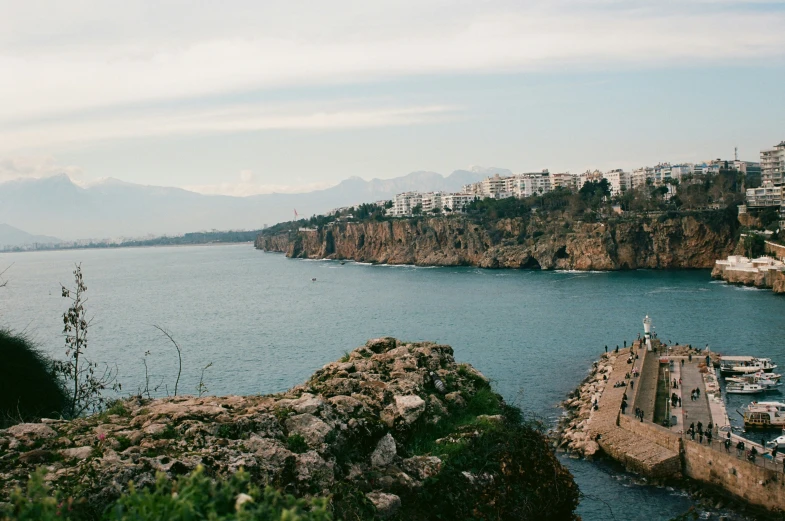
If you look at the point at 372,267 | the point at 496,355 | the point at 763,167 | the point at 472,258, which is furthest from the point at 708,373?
the point at 763,167

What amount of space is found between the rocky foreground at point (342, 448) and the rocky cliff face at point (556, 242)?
89538mm

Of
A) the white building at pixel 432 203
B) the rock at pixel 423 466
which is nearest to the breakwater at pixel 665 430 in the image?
the rock at pixel 423 466

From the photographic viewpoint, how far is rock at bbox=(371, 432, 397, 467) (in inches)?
347

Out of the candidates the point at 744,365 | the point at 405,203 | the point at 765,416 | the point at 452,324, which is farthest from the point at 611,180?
the point at 765,416

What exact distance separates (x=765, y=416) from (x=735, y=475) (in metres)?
7.79

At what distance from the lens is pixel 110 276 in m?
125

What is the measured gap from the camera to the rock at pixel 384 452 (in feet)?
→ 28.9

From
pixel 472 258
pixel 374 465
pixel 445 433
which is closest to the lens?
pixel 374 465

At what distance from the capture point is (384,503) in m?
7.67

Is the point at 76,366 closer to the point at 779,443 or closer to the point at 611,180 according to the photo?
the point at 779,443

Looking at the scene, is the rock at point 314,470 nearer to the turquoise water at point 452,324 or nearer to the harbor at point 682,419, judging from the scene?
the turquoise water at point 452,324

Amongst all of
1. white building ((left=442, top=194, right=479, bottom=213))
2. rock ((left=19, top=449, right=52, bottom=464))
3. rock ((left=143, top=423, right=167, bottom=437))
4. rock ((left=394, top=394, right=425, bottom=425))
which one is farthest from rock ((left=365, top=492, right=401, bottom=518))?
white building ((left=442, top=194, right=479, bottom=213))

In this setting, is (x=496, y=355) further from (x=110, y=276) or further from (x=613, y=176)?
(x=613, y=176)

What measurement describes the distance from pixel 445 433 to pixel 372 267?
372 feet
